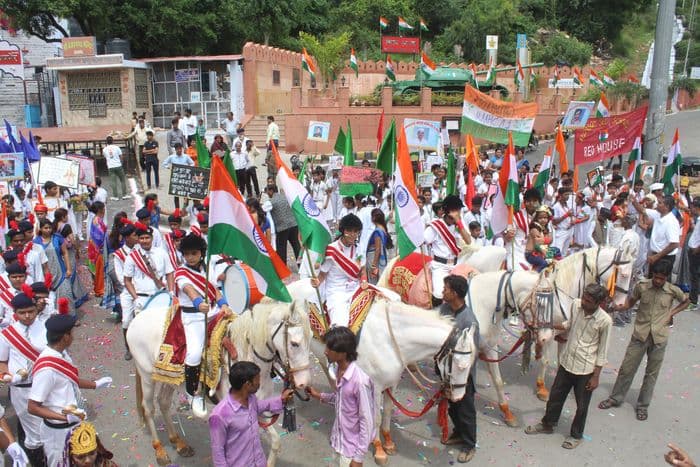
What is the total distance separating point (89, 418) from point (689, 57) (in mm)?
57912

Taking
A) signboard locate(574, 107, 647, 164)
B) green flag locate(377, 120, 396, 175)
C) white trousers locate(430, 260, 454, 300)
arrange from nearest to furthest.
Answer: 1. white trousers locate(430, 260, 454, 300)
2. green flag locate(377, 120, 396, 175)
3. signboard locate(574, 107, 647, 164)

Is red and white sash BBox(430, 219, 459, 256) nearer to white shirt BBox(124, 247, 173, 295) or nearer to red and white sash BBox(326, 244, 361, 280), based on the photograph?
red and white sash BBox(326, 244, 361, 280)

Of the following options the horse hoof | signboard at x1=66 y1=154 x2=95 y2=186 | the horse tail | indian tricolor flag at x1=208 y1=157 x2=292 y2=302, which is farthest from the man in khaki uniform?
signboard at x1=66 y1=154 x2=95 y2=186

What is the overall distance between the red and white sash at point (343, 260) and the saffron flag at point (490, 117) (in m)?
5.58

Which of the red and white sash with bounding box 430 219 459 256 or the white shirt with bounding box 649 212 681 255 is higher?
the red and white sash with bounding box 430 219 459 256

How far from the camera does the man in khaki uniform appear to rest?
255 inches

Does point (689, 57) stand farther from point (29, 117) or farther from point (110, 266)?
point (110, 266)

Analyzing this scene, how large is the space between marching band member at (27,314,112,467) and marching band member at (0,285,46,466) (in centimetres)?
43

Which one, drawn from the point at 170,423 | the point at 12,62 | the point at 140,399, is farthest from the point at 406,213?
the point at 12,62

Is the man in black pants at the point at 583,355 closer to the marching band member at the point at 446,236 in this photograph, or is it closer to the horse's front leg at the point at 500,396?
the horse's front leg at the point at 500,396

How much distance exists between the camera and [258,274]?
220 inches

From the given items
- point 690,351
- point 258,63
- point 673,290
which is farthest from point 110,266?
point 258,63

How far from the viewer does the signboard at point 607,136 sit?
12.1m

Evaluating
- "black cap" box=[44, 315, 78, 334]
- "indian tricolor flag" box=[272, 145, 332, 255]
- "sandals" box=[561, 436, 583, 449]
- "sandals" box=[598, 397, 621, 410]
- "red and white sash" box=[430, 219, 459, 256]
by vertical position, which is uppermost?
"indian tricolor flag" box=[272, 145, 332, 255]
